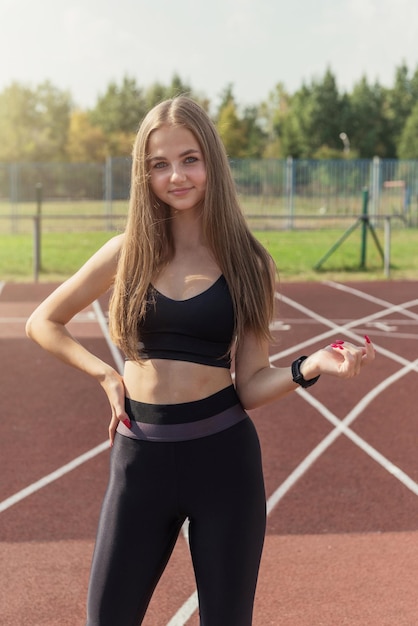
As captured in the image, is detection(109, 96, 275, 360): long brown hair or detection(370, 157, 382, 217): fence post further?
detection(370, 157, 382, 217): fence post

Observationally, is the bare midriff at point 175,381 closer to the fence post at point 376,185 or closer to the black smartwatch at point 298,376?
the black smartwatch at point 298,376

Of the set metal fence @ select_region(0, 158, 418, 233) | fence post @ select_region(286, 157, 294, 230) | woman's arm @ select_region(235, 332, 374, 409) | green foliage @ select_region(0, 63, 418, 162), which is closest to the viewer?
woman's arm @ select_region(235, 332, 374, 409)

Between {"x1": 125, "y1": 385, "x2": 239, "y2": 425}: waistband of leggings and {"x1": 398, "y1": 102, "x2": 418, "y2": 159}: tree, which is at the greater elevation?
{"x1": 398, "y1": 102, "x2": 418, "y2": 159}: tree

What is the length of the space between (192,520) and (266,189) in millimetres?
26181

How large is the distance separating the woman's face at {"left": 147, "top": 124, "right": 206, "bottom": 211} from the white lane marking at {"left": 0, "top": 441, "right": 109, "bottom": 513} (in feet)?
10.3

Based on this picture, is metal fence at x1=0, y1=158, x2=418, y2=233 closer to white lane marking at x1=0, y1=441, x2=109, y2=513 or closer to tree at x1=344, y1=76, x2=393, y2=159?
white lane marking at x1=0, y1=441, x2=109, y2=513

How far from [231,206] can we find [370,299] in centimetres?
1189

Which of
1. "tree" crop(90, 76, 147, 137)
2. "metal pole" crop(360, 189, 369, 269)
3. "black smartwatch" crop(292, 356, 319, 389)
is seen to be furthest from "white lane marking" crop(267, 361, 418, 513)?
"tree" crop(90, 76, 147, 137)

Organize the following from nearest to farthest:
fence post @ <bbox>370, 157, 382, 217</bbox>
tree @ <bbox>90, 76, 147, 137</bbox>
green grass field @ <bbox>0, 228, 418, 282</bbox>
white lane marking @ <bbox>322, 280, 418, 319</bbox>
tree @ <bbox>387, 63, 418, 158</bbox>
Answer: white lane marking @ <bbox>322, 280, 418, 319</bbox>, green grass field @ <bbox>0, 228, 418, 282</bbox>, fence post @ <bbox>370, 157, 382, 217</bbox>, tree @ <bbox>387, 63, 418, 158</bbox>, tree @ <bbox>90, 76, 147, 137</bbox>

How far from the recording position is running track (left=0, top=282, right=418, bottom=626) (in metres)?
3.82

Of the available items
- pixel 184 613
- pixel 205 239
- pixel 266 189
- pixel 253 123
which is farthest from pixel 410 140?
pixel 205 239

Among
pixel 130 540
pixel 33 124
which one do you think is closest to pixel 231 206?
pixel 130 540

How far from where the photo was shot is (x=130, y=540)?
2.17 m

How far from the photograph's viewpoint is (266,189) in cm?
2792
